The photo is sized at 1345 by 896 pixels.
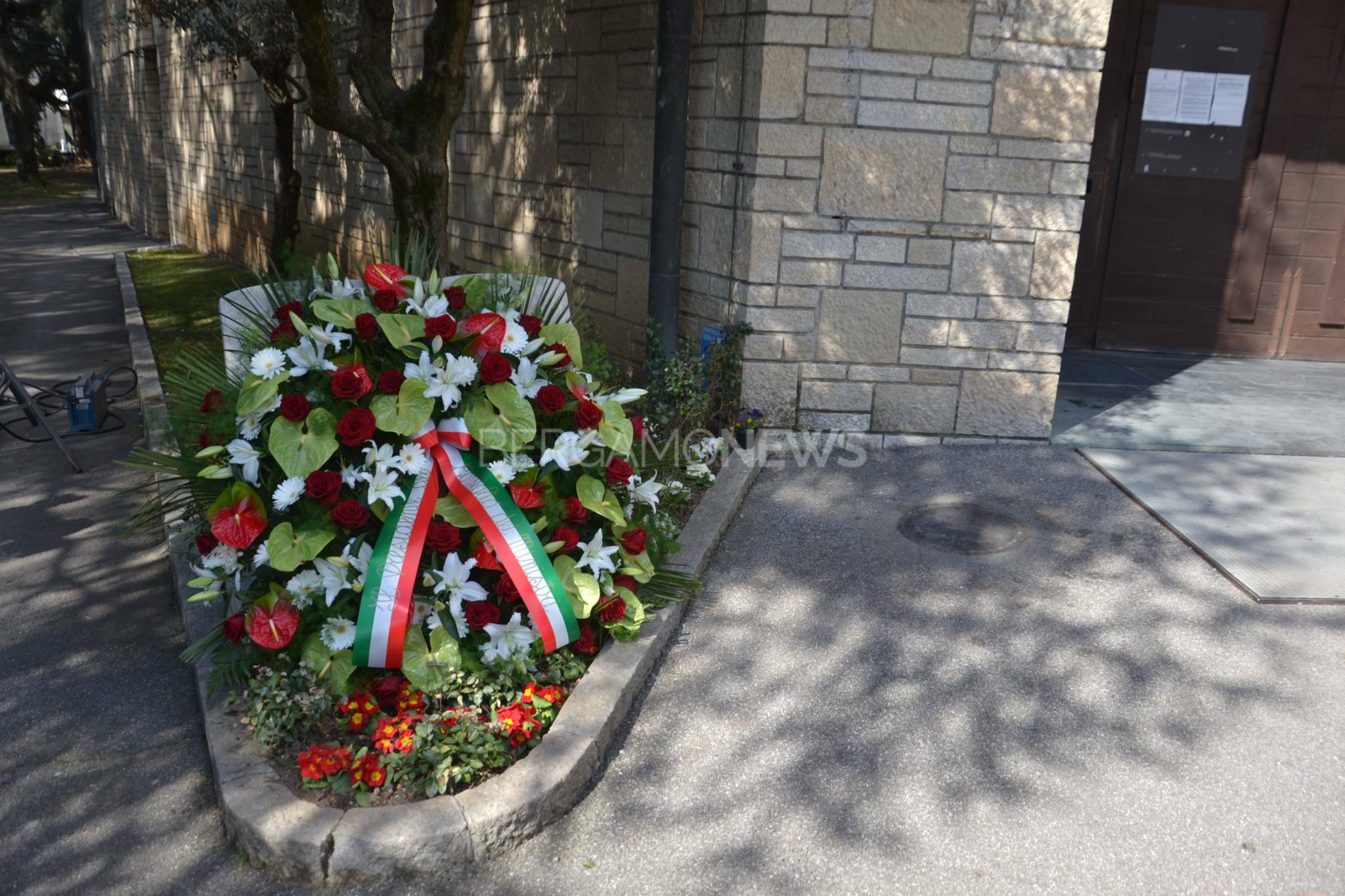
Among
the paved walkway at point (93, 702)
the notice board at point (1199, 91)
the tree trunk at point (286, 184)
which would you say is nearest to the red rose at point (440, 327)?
the paved walkway at point (93, 702)

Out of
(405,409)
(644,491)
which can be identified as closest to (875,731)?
(644,491)

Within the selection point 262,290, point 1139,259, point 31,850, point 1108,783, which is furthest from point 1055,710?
point 1139,259

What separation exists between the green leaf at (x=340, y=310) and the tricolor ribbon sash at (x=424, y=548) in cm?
48

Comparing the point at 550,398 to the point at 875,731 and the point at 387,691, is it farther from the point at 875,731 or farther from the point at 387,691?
the point at 875,731

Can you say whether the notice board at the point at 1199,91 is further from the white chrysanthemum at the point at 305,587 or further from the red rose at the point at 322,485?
the white chrysanthemum at the point at 305,587

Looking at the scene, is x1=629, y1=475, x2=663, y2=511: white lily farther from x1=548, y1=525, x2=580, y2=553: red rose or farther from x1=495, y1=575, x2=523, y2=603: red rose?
x1=495, y1=575, x2=523, y2=603: red rose

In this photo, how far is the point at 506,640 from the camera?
3.71 metres

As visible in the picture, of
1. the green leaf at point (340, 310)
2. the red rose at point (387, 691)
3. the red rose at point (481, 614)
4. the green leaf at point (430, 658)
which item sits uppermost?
the green leaf at point (340, 310)

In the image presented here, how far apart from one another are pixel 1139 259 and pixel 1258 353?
4.03 ft

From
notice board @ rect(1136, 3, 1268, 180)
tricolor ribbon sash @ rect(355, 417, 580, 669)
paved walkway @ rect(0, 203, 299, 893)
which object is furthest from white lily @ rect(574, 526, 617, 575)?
notice board @ rect(1136, 3, 1268, 180)

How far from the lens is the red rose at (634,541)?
401cm

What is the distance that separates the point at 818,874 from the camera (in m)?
3.10

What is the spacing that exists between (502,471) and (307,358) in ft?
2.51

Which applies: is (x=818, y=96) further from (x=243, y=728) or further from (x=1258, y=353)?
(x=1258, y=353)
